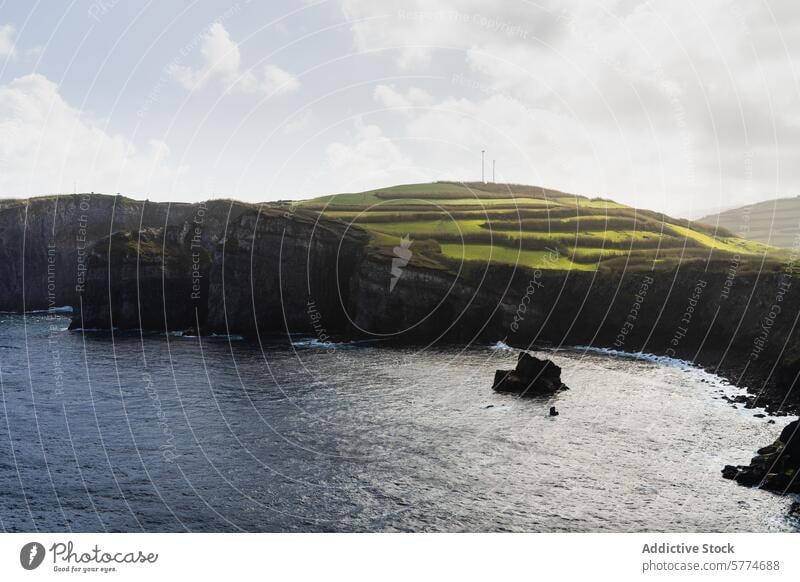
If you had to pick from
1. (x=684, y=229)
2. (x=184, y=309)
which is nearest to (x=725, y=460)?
(x=684, y=229)

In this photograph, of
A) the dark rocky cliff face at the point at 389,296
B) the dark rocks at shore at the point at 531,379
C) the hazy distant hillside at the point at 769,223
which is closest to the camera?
the dark rocks at shore at the point at 531,379

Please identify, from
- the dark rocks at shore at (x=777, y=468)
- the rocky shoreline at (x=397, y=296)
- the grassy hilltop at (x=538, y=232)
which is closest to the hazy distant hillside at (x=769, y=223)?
the grassy hilltop at (x=538, y=232)

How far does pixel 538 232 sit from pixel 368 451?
8947 cm

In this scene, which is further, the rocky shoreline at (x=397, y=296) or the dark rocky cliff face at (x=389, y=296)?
the dark rocky cliff face at (x=389, y=296)

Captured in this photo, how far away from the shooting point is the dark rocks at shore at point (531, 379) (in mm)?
74875

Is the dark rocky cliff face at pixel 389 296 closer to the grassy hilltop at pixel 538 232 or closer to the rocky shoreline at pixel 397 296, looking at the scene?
the rocky shoreline at pixel 397 296

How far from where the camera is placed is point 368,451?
5159 cm

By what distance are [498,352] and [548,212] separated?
1942 inches

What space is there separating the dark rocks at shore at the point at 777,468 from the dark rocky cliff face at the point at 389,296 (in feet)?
97.7

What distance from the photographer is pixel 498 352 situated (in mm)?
102062

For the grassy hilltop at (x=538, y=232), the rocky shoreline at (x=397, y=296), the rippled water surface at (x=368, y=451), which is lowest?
the rippled water surface at (x=368, y=451)

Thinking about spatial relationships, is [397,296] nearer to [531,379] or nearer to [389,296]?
[389,296]

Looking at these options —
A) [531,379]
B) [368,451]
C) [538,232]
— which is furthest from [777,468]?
[538,232]
